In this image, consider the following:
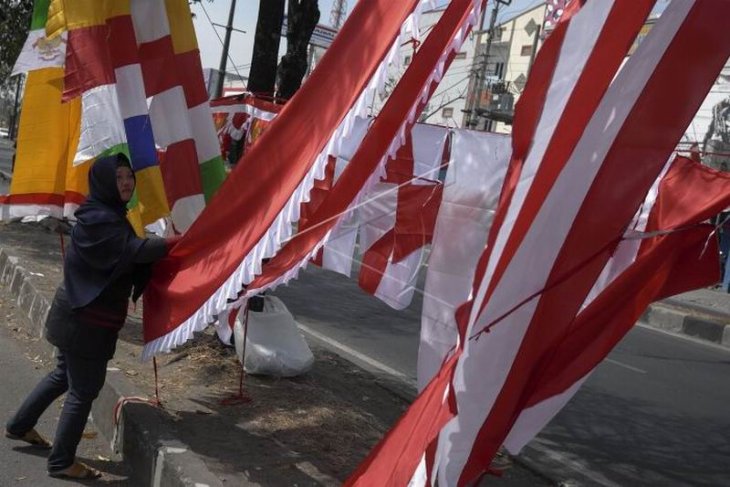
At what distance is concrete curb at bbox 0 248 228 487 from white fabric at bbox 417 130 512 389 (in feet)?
4.03

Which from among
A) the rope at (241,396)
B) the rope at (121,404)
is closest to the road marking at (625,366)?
the rope at (241,396)

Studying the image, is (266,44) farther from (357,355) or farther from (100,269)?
(100,269)

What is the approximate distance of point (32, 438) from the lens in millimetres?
4293

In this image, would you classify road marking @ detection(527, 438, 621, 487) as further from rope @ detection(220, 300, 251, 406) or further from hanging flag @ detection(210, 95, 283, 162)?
hanging flag @ detection(210, 95, 283, 162)

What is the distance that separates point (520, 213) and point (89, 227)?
7.69ft

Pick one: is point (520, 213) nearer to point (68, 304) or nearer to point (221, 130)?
point (68, 304)

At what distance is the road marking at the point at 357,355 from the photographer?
22.7ft

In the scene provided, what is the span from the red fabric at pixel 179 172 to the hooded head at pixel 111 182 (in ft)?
1.95

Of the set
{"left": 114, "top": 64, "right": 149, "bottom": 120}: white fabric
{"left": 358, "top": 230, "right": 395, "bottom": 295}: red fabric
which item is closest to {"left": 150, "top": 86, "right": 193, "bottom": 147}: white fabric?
{"left": 114, "top": 64, "right": 149, "bottom": 120}: white fabric

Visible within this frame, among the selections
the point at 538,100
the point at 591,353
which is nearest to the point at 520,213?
the point at 538,100

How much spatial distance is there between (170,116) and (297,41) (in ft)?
7.89

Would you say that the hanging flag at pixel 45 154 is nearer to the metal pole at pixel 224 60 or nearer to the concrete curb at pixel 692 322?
the concrete curb at pixel 692 322

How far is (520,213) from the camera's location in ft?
7.23

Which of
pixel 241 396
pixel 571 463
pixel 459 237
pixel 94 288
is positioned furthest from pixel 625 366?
pixel 94 288
